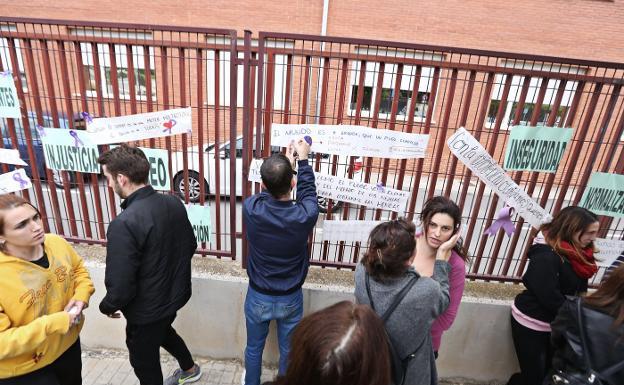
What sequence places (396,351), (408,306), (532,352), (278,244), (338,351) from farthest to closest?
(532,352)
(278,244)
(396,351)
(408,306)
(338,351)

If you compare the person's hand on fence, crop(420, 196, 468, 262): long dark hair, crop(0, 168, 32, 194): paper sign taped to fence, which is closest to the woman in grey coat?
the person's hand on fence

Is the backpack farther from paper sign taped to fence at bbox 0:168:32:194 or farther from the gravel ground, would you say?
paper sign taped to fence at bbox 0:168:32:194

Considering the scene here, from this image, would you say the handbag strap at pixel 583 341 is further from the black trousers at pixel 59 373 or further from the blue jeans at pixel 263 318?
the black trousers at pixel 59 373

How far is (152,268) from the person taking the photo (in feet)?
6.54

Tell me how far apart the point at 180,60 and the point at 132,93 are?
0.46 m

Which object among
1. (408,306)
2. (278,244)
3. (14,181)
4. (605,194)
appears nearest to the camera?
(408,306)

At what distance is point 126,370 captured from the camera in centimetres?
284

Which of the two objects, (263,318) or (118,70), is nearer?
(263,318)

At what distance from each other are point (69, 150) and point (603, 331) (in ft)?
12.0

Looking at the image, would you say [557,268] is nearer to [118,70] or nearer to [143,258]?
[143,258]

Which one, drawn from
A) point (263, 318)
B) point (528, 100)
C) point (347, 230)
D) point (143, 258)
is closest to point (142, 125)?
point (143, 258)

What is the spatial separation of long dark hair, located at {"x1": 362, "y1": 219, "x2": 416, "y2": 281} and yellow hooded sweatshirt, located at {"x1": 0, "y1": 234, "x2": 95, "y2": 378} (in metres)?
1.63

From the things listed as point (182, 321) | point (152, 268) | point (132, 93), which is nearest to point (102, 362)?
point (182, 321)

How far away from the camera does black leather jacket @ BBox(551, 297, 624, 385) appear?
154cm
